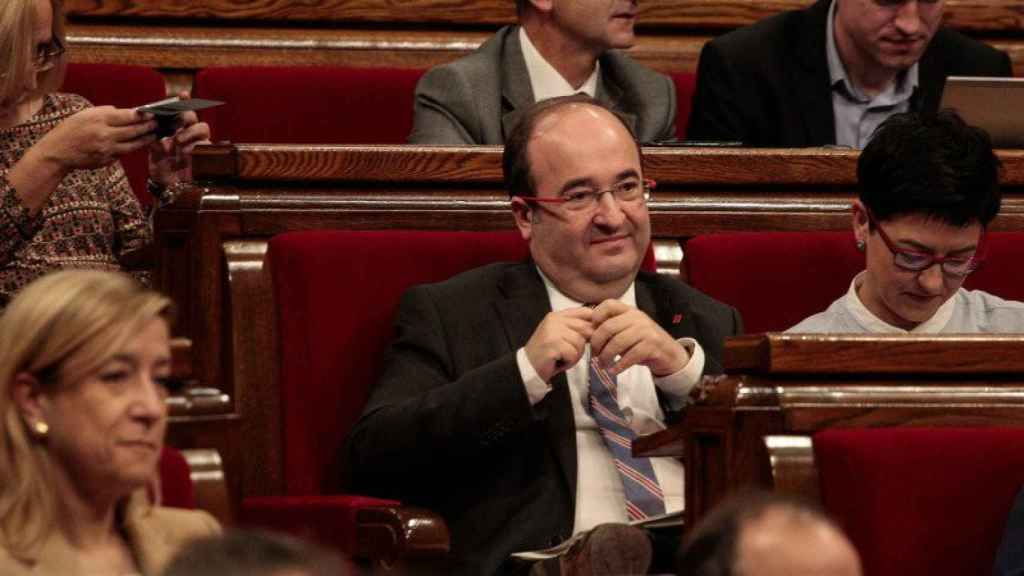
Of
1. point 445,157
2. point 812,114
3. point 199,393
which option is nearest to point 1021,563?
point 199,393

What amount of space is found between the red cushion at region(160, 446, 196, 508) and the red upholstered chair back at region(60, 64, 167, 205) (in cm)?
82

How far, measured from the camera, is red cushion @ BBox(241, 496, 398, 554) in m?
1.21

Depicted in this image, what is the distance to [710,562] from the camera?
78 cm

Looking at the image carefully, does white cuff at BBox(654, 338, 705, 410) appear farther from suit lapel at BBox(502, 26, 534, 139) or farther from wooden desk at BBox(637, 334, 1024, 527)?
suit lapel at BBox(502, 26, 534, 139)

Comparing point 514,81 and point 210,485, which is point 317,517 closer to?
point 210,485

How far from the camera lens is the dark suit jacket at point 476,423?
128 cm

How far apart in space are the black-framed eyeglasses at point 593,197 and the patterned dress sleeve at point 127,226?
36 centimetres

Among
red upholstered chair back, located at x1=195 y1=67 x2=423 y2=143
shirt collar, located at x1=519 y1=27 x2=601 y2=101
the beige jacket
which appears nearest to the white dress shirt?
the beige jacket

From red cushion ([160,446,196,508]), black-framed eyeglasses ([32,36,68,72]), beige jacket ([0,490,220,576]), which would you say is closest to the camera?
beige jacket ([0,490,220,576])

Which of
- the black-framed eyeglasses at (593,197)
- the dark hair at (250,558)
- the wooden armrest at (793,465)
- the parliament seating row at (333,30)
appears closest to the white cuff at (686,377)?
the black-framed eyeglasses at (593,197)

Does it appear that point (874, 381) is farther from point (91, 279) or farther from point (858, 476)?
point (91, 279)

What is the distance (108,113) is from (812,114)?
27.8 inches

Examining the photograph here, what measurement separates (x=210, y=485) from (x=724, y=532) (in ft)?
1.16

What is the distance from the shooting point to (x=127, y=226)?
1.62 m
